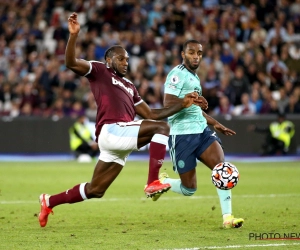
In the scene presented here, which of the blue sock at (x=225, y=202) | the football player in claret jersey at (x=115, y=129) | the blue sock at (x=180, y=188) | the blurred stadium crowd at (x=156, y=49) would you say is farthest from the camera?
the blurred stadium crowd at (x=156, y=49)

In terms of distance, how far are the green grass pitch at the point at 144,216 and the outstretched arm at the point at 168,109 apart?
54.9 inches

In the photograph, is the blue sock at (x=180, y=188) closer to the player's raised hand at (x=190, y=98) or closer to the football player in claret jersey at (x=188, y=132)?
the football player in claret jersey at (x=188, y=132)

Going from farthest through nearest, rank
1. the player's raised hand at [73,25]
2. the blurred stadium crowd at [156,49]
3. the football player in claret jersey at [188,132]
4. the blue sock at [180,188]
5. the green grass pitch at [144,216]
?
the blurred stadium crowd at [156,49], the blue sock at [180,188], the football player in claret jersey at [188,132], the player's raised hand at [73,25], the green grass pitch at [144,216]

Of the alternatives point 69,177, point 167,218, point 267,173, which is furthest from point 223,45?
point 167,218

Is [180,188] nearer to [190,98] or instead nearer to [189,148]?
[189,148]

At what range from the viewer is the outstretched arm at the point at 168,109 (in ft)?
27.2

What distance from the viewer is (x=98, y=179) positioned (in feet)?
27.4

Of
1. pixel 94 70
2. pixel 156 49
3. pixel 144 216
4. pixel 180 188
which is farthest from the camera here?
pixel 156 49

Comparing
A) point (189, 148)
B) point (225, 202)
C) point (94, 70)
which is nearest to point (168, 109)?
point (189, 148)

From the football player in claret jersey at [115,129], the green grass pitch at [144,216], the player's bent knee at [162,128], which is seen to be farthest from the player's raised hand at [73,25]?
the green grass pitch at [144,216]

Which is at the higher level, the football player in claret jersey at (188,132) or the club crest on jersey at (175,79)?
the club crest on jersey at (175,79)

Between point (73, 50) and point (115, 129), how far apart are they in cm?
110

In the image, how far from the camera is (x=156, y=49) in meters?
24.0

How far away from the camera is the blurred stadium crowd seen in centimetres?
2222
